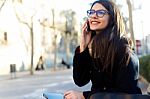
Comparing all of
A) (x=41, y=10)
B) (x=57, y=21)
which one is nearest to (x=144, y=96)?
(x=41, y=10)

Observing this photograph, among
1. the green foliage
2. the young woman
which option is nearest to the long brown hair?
the young woman

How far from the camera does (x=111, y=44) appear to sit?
2301 mm

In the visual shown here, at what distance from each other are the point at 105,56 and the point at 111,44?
7 cm

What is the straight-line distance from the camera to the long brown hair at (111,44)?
2271 mm

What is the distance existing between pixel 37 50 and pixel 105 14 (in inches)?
1542

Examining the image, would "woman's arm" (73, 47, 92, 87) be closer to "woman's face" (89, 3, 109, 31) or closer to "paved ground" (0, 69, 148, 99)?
"woman's face" (89, 3, 109, 31)

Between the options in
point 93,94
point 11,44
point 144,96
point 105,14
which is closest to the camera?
point 144,96

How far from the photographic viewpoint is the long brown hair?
2271mm

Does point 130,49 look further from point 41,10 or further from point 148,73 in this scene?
point 41,10

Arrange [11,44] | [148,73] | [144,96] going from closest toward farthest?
[144,96]
[148,73]
[11,44]

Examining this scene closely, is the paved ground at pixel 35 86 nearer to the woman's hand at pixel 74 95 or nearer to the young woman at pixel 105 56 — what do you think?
the young woman at pixel 105 56

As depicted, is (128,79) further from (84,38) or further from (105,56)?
(84,38)

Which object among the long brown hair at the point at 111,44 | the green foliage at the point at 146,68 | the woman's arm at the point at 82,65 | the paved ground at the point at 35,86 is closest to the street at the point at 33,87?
the paved ground at the point at 35,86

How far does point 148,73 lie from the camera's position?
12.8m
